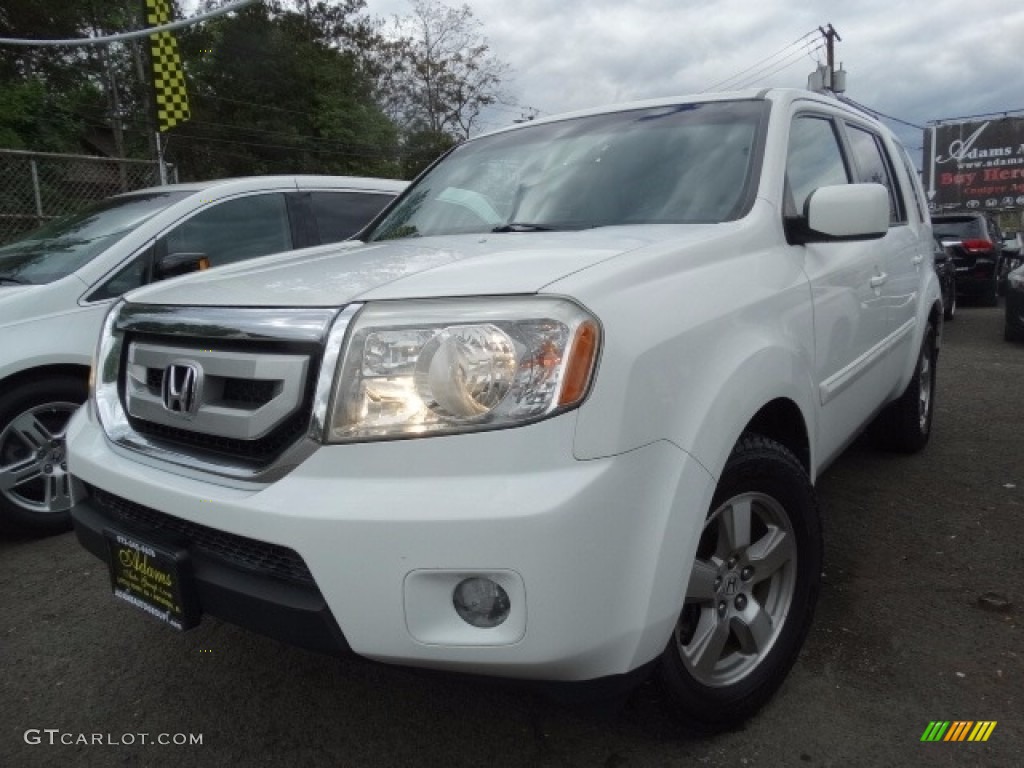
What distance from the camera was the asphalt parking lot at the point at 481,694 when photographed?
1951 mm

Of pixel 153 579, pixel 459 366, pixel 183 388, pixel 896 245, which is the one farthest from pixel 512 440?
pixel 896 245

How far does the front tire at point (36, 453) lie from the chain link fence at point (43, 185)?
233 inches

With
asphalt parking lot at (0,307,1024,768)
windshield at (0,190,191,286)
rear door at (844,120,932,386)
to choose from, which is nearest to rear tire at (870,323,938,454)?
rear door at (844,120,932,386)

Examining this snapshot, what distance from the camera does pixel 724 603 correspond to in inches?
77.4

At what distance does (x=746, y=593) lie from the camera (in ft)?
6.65

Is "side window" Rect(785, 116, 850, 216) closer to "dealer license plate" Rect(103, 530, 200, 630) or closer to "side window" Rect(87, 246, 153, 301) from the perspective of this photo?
"dealer license plate" Rect(103, 530, 200, 630)

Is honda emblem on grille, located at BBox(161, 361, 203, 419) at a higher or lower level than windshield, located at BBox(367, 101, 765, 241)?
lower

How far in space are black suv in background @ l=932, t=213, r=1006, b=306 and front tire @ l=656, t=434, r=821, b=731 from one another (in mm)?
12236

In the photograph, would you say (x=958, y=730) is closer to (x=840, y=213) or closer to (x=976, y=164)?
(x=840, y=213)

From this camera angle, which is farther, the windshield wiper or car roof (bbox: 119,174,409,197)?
→ car roof (bbox: 119,174,409,197)

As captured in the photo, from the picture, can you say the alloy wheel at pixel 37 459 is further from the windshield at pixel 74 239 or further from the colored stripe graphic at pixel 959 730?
the colored stripe graphic at pixel 959 730

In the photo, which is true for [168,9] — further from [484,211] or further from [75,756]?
[75,756]

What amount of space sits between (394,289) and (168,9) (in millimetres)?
11379

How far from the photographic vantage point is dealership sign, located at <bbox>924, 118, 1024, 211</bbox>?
30844 millimetres
